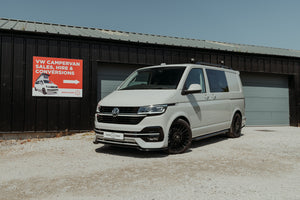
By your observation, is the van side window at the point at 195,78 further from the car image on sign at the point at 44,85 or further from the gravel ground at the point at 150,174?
the car image on sign at the point at 44,85

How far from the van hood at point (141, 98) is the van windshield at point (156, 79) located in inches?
10.2

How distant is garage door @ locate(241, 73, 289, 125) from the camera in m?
11.4

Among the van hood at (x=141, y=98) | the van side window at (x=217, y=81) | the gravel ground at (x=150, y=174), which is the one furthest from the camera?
the van side window at (x=217, y=81)

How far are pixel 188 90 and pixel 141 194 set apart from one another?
8.66 feet

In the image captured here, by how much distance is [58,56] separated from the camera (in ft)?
26.0

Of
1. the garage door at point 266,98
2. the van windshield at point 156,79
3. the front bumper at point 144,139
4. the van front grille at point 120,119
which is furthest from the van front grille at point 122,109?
the garage door at point 266,98

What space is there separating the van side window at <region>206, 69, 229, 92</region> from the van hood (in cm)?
162

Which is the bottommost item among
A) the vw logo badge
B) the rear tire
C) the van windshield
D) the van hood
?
the rear tire

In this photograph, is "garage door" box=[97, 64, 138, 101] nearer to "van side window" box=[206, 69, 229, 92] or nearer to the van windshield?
the van windshield

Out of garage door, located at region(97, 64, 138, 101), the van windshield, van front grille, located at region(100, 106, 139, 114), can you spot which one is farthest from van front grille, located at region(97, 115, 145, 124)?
garage door, located at region(97, 64, 138, 101)

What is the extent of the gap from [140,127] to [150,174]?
0.99 metres

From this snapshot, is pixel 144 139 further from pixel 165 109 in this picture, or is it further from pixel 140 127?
pixel 165 109

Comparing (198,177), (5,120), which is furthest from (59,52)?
(198,177)

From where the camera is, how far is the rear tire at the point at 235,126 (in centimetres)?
664
